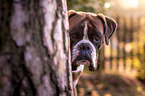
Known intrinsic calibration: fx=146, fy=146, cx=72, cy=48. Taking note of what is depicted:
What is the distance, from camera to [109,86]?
5.21 metres

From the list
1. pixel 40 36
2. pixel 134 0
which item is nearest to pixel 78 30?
pixel 40 36

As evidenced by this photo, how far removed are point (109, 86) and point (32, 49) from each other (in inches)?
194

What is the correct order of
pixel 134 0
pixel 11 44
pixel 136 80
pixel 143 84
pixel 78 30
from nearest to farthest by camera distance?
pixel 11 44, pixel 78 30, pixel 143 84, pixel 136 80, pixel 134 0

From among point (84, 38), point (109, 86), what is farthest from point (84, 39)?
point (109, 86)

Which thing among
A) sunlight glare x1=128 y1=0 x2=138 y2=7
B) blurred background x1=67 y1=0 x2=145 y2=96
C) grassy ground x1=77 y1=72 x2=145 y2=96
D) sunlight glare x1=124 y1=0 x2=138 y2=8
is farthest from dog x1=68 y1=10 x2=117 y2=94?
sunlight glare x1=128 y1=0 x2=138 y2=7

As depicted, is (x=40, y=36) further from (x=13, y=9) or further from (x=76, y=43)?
(x=76, y=43)

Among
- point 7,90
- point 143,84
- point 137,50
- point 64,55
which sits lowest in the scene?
point 143,84

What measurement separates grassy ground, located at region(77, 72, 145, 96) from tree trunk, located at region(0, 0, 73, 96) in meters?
3.62

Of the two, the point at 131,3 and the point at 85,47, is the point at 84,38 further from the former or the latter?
the point at 131,3

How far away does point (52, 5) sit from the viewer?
0.82m

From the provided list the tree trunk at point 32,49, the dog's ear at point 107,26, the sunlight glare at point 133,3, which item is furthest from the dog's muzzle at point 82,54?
the sunlight glare at point 133,3

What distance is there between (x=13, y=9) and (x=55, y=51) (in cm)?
31

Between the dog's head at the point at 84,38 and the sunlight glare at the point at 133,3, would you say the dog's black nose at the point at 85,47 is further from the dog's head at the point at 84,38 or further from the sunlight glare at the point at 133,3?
the sunlight glare at the point at 133,3

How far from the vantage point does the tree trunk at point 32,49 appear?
71cm
